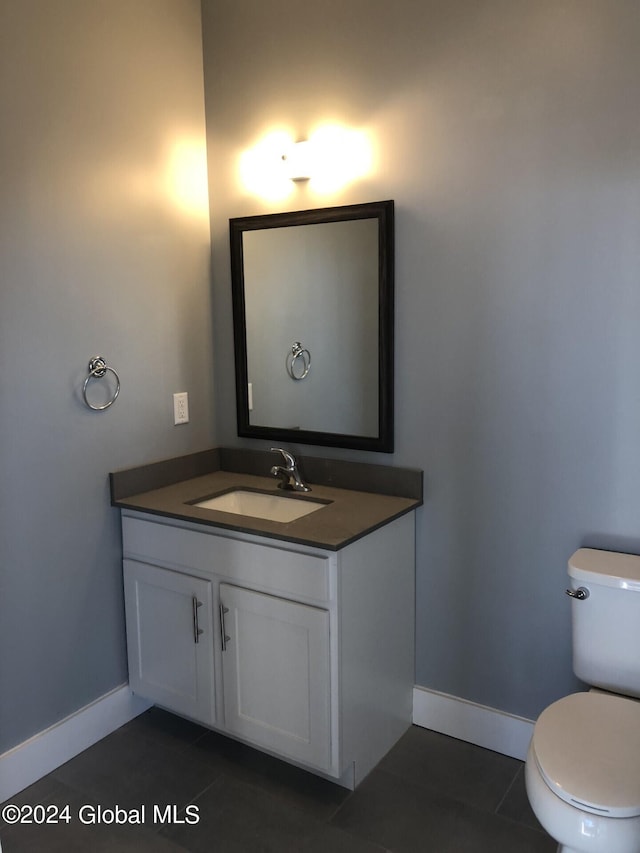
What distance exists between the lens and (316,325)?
2.41m

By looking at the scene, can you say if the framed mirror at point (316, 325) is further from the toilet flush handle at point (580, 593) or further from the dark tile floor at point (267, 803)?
the dark tile floor at point (267, 803)

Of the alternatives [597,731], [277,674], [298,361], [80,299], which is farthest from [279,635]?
[80,299]

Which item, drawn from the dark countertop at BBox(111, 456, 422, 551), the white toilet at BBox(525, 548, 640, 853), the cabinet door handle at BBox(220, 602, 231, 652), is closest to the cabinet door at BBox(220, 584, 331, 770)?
the cabinet door handle at BBox(220, 602, 231, 652)

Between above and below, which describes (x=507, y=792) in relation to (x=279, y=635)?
below

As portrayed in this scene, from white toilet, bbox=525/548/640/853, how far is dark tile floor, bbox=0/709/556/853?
0.42 m

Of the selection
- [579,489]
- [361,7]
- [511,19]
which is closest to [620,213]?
[511,19]

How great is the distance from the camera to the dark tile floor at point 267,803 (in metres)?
1.85

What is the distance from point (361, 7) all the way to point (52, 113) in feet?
3.33

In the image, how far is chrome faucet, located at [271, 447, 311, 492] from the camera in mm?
2405

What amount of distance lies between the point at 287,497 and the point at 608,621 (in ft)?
3.55

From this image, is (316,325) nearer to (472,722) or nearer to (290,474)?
(290,474)

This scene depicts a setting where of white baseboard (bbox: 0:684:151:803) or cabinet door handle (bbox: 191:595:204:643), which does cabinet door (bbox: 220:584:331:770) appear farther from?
white baseboard (bbox: 0:684:151:803)

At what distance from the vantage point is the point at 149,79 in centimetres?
232

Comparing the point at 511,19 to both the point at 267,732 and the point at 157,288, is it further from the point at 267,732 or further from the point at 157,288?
the point at 267,732
